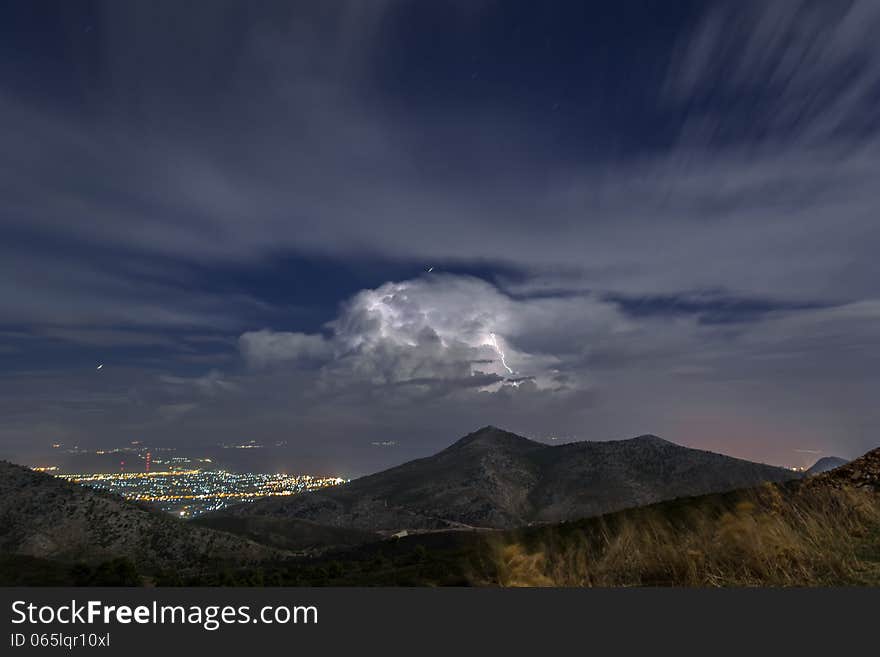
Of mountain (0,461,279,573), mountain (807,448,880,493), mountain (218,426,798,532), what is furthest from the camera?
mountain (218,426,798,532)

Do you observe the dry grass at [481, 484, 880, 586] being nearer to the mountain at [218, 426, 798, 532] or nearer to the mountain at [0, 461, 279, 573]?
the mountain at [0, 461, 279, 573]

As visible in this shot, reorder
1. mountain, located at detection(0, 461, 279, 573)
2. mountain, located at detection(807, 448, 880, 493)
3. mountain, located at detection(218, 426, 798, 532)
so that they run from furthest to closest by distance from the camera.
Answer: mountain, located at detection(218, 426, 798, 532)
mountain, located at detection(0, 461, 279, 573)
mountain, located at detection(807, 448, 880, 493)

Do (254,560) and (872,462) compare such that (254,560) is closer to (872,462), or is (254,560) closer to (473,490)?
(872,462)

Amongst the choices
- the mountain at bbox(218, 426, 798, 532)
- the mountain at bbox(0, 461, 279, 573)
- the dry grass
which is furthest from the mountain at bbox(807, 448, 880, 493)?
the mountain at bbox(218, 426, 798, 532)

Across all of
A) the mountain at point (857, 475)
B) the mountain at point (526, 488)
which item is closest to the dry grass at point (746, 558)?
the mountain at point (857, 475)

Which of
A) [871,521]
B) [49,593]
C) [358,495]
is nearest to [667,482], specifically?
[358,495]

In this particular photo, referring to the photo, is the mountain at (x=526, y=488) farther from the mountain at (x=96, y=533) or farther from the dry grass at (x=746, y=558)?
the dry grass at (x=746, y=558)

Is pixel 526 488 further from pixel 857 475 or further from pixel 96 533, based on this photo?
pixel 857 475
